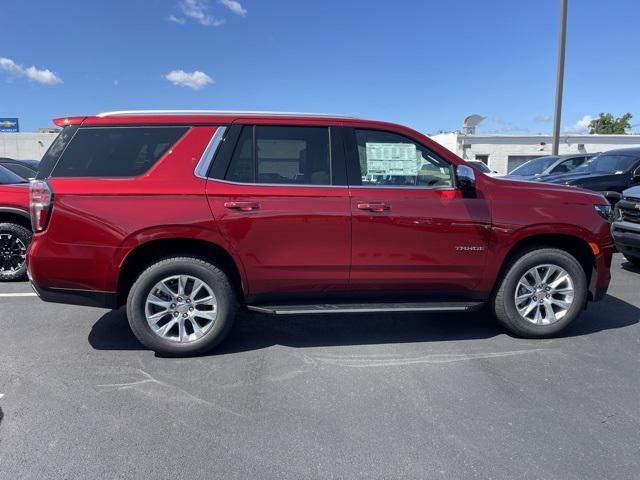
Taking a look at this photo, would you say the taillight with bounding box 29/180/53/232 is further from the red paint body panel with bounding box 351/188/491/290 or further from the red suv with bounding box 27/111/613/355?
the red paint body panel with bounding box 351/188/491/290

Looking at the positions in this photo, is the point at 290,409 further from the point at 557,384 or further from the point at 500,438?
the point at 557,384

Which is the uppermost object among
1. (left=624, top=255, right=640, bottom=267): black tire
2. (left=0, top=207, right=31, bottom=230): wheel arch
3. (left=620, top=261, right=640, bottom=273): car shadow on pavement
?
(left=0, top=207, right=31, bottom=230): wheel arch

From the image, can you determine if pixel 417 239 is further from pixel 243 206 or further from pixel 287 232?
pixel 243 206

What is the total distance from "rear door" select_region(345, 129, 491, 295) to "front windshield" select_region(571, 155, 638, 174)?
7.52m

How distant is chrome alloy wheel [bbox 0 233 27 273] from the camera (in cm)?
626

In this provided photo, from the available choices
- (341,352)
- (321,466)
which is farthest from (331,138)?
(321,466)

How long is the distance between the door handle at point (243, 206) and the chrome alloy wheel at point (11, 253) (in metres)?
3.93

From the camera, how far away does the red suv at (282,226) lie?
149 inches

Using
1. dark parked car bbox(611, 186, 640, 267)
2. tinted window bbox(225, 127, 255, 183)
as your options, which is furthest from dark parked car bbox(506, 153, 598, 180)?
tinted window bbox(225, 127, 255, 183)

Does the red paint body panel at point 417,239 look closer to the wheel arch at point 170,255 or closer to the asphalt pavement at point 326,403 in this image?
the asphalt pavement at point 326,403

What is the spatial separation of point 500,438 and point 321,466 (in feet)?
3.58

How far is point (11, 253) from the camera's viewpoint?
639 cm

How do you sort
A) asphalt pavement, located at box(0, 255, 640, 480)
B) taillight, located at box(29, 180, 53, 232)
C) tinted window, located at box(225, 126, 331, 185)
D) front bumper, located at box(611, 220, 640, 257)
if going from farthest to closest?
1. front bumper, located at box(611, 220, 640, 257)
2. tinted window, located at box(225, 126, 331, 185)
3. taillight, located at box(29, 180, 53, 232)
4. asphalt pavement, located at box(0, 255, 640, 480)

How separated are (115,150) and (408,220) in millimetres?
2435
